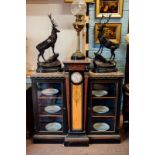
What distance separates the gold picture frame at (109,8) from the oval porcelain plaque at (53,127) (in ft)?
3.90

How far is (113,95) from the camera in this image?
7.40 ft

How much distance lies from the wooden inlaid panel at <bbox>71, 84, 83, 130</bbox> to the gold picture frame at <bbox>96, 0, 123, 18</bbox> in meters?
0.83

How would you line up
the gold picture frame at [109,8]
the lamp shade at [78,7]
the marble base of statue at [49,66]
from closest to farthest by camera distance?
the lamp shade at [78,7] < the marble base of statue at [49,66] < the gold picture frame at [109,8]

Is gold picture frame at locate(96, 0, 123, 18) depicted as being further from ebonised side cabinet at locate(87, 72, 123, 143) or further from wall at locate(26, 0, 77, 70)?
ebonised side cabinet at locate(87, 72, 123, 143)

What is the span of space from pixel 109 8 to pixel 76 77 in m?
0.84

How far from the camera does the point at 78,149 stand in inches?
86.8

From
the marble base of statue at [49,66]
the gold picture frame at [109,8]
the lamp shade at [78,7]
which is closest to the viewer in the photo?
the lamp shade at [78,7]

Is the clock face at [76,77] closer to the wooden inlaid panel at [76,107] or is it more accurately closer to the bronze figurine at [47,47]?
the wooden inlaid panel at [76,107]

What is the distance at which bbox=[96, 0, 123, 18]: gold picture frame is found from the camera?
7.93 feet

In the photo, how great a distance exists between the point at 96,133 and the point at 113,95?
16.2 inches

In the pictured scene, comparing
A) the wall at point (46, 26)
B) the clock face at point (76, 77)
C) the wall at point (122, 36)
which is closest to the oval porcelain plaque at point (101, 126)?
the clock face at point (76, 77)

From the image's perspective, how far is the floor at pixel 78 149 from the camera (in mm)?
2137
